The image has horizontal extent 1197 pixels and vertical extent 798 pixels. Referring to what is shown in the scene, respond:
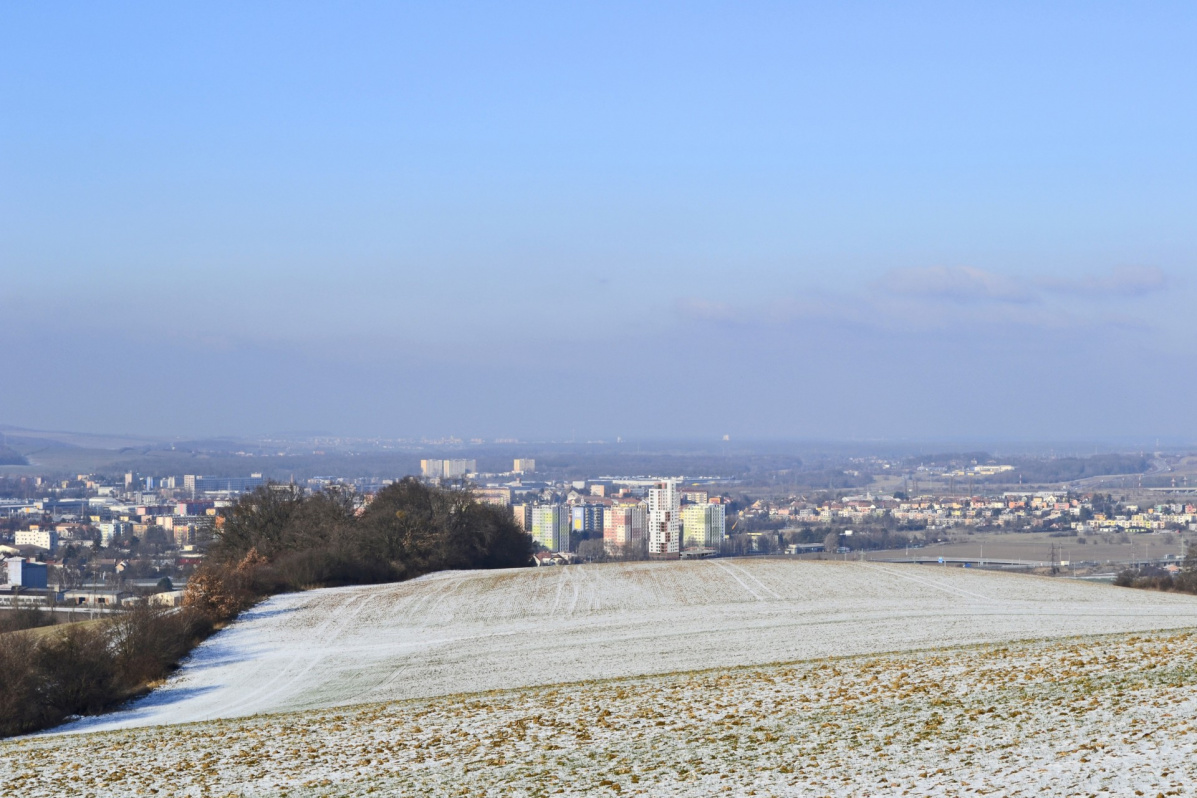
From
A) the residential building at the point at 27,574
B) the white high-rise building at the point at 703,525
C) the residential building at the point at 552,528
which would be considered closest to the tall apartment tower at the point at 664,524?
the white high-rise building at the point at 703,525

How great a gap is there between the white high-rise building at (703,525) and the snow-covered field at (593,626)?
5363 centimetres

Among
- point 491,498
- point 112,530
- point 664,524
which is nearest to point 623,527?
point 664,524

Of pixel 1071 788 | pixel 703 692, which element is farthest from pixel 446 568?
pixel 1071 788

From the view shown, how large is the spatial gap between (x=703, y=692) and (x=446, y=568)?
136ft

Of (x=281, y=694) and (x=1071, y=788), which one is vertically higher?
(x=1071, y=788)

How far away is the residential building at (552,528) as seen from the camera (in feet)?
373

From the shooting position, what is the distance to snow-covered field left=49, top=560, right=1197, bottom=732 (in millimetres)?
28406

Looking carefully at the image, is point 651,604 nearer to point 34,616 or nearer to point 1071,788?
point 34,616

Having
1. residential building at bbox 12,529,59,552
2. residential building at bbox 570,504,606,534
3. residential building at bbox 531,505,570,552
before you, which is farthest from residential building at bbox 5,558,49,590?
residential building at bbox 570,504,606,534

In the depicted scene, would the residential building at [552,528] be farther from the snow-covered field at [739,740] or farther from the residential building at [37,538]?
the snow-covered field at [739,740]

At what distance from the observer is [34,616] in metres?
45.2

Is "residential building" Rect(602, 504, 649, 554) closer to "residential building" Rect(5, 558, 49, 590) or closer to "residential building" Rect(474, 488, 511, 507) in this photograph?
"residential building" Rect(474, 488, 511, 507)

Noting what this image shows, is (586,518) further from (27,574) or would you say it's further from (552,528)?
(27,574)

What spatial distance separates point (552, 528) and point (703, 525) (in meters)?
16.0
